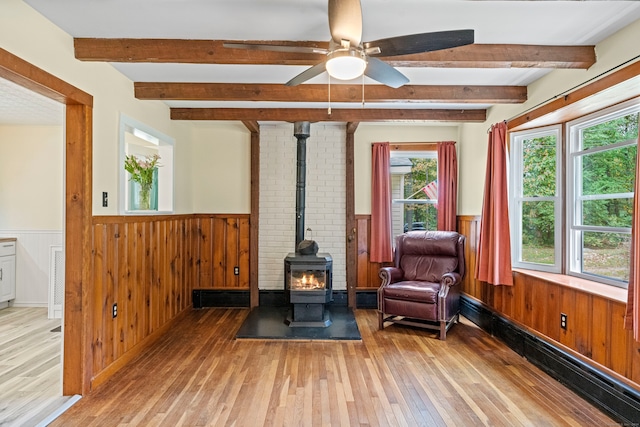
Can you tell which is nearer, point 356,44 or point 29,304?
point 356,44

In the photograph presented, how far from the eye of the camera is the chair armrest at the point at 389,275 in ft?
13.4

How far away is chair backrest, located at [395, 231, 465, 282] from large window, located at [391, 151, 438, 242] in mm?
671

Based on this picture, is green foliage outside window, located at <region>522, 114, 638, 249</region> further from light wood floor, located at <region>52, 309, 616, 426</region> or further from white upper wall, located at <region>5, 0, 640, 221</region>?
light wood floor, located at <region>52, 309, 616, 426</region>

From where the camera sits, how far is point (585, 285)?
2754 millimetres

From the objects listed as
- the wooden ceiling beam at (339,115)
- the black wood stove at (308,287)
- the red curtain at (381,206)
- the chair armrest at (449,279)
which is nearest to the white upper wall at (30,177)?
the wooden ceiling beam at (339,115)

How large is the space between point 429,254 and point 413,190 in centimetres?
110

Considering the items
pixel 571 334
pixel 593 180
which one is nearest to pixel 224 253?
pixel 571 334

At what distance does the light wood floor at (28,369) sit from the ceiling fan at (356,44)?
2.67 meters

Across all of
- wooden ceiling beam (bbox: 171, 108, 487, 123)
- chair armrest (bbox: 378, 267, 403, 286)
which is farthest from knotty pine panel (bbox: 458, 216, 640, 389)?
wooden ceiling beam (bbox: 171, 108, 487, 123)

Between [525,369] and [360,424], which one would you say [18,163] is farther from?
[525,369]

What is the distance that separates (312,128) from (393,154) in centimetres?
120

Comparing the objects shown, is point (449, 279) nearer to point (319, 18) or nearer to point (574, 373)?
point (574, 373)

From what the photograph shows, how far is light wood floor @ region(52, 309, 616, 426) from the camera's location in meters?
2.30

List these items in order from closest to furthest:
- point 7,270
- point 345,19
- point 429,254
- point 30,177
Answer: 1. point 345,19
2. point 429,254
3. point 7,270
4. point 30,177
